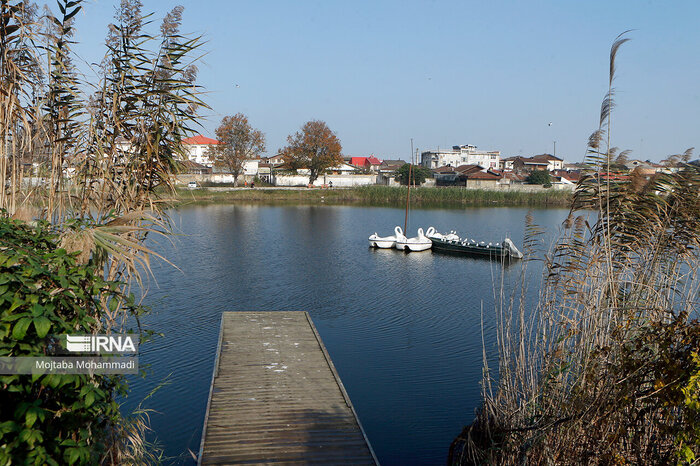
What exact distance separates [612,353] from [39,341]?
176 inches

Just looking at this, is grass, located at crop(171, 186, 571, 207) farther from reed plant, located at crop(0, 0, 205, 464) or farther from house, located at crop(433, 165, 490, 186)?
reed plant, located at crop(0, 0, 205, 464)

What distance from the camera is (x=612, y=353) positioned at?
189 inches

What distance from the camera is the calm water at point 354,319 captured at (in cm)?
895

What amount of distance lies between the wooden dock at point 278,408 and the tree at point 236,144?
51998 mm

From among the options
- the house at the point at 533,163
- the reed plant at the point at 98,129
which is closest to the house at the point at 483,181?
the house at the point at 533,163

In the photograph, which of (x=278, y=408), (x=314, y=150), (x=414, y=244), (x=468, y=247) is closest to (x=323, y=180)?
(x=314, y=150)

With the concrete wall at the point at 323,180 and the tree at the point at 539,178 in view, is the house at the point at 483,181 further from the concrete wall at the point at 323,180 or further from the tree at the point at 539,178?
the concrete wall at the point at 323,180

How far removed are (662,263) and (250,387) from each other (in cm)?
596

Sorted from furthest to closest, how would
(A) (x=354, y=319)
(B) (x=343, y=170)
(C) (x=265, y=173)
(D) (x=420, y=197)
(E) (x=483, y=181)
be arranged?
(B) (x=343, y=170) < (C) (x=265, y=173) < (E) (x=483, y=181) < (D) (x=420, y=197) < (A) (x=354, y=319)

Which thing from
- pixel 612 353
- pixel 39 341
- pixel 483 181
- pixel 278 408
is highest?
pixel 483 181

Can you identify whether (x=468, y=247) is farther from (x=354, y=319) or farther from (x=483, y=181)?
(x=483, y=181)

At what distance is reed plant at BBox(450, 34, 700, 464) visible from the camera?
3.80 metres

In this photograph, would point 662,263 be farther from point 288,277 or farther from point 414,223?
point 414,223

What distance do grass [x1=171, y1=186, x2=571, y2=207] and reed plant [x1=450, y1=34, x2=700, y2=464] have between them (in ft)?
142
